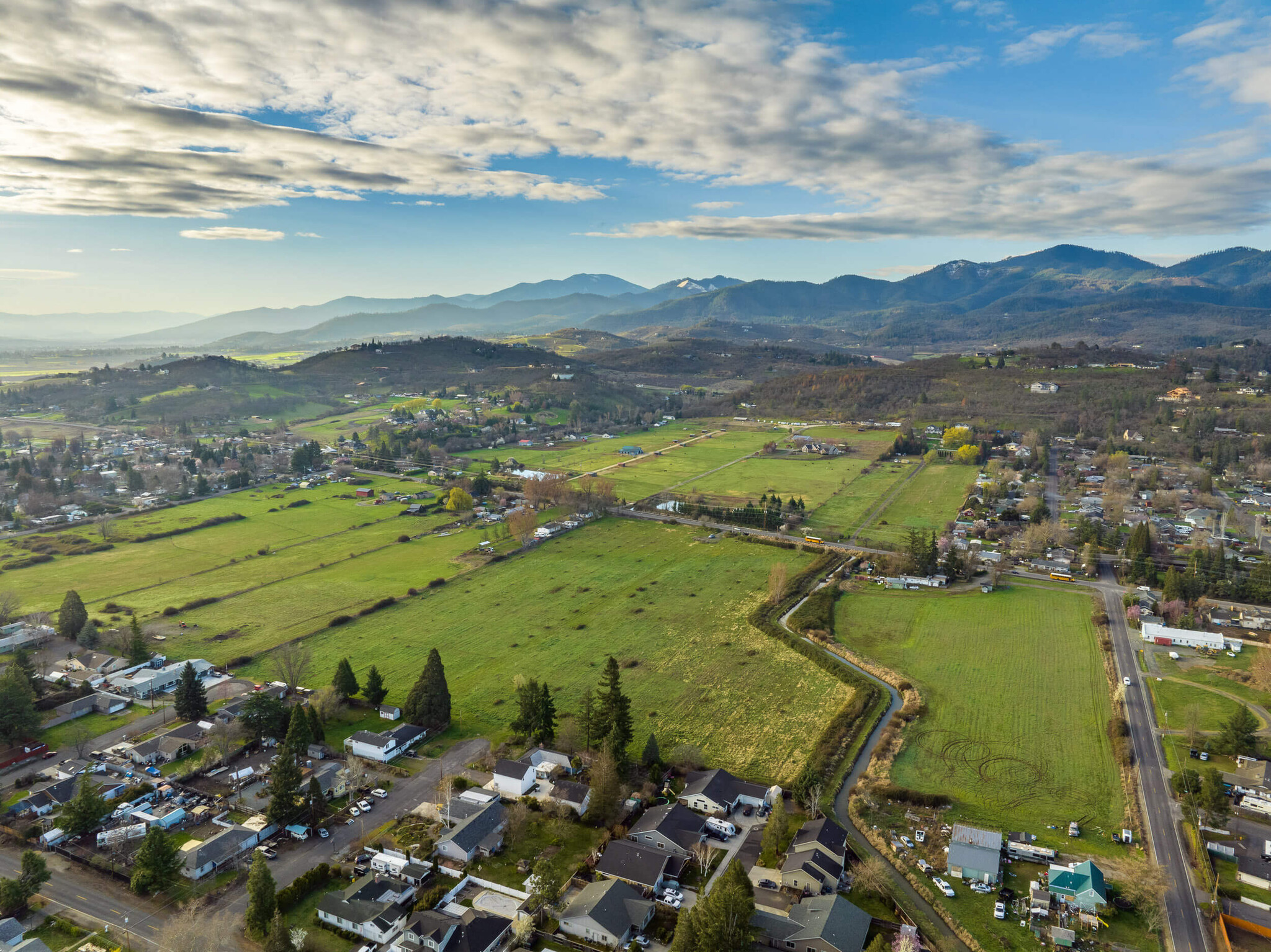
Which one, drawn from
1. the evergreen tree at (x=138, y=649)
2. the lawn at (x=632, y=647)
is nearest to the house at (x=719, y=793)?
the lawn at (x=632, y=647)

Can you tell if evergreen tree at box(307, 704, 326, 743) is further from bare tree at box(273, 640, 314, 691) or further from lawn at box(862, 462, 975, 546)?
lawn at box(862, 462, 975, 546)

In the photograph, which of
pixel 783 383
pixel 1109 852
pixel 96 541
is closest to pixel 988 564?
pixel 1109 852

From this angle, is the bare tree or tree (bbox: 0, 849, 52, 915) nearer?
tree (bbox: 0, 849, 52, 915)

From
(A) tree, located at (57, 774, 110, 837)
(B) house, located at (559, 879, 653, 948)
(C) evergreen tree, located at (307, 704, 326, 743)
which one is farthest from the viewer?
(C) evergreen tree, located at (307, 704, 326, 743)

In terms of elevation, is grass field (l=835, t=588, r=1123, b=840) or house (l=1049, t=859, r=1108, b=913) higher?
A: house (l=1049, t=859, r=1108, b=913)

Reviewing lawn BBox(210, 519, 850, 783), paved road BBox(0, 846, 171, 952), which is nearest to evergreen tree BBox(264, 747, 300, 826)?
paved road BBox(0, 846, 171, 952)

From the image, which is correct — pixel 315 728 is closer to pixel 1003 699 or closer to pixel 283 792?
pixel 283 792
